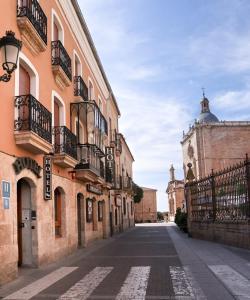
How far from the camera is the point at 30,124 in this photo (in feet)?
36.1

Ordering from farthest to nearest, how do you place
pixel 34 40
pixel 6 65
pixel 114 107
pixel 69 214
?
pixel 114 107
pixel 69 214
pixel 34 40
pixel 6 65

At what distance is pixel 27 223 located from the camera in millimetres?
12430

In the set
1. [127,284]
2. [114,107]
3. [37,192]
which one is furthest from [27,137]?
[114,107]

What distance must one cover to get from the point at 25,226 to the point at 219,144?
225 ft

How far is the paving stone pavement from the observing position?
8.00m

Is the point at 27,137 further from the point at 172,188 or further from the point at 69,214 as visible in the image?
the point at 172,188

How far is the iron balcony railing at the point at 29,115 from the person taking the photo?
11039 millimetres

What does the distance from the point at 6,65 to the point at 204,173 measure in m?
71.7

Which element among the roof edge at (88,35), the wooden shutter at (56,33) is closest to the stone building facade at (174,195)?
the roof edge at (88,35)

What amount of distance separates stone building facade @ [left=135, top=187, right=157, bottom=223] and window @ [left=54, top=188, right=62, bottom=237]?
236ft

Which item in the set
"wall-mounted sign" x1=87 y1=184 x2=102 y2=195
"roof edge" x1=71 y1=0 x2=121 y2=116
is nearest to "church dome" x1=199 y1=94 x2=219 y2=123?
"roof edge" x1=71 y1=0 x2=121 y2=116

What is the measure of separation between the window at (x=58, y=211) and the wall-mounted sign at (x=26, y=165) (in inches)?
128

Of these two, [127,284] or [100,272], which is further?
[100,272]

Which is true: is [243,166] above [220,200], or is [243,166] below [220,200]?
above
